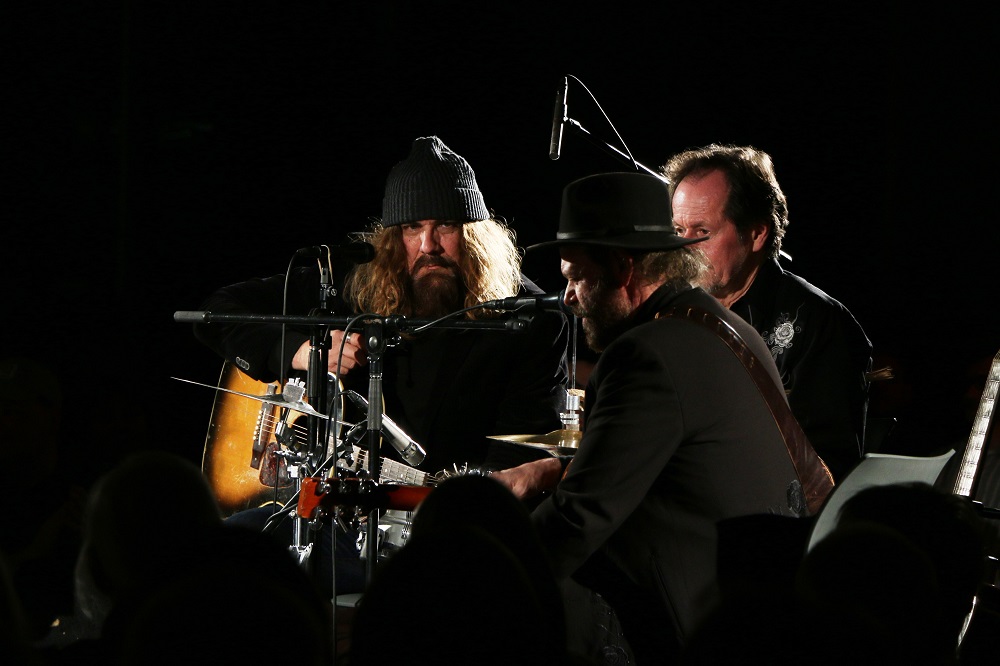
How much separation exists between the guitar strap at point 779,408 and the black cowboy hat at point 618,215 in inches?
9.9

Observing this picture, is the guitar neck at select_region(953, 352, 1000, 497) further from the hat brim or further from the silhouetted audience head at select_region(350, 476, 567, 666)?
the silhouetted audience head at select_region(350, 476, 567, 666)

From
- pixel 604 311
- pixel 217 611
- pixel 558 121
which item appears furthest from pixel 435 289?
pixel 217 611

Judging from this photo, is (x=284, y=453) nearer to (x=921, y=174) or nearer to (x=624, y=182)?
(x=624, y=182)

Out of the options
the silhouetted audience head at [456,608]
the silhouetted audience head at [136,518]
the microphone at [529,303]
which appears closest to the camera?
the silhouetted audience head at [456,608]

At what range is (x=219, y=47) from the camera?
518cm

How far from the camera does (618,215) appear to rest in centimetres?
258

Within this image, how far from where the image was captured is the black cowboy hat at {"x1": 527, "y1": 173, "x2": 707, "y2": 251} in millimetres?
2553

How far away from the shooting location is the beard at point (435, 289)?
14.5 feet

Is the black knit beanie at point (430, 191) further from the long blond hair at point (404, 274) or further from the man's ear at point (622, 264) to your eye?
the man's ear at point (622, 264)

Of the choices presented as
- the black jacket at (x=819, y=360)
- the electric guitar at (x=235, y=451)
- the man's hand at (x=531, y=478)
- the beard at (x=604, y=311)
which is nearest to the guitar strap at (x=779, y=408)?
the beard at (x=604, y=311)

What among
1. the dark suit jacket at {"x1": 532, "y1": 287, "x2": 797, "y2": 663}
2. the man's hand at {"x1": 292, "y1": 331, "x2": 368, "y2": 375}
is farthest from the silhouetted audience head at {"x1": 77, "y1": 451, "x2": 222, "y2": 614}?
the man's hand at {"x1": 292, "y1": 331, "x2": 368, "y2": 375}

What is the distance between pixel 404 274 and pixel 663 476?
2477 millimetres

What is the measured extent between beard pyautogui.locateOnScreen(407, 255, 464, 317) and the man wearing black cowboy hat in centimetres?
192

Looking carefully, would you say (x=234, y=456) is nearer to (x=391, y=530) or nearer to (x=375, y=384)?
(x=391, y=530)
